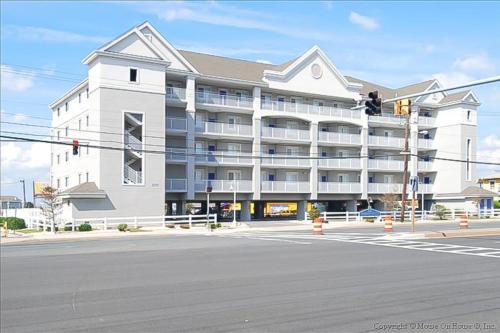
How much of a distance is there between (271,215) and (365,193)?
438 inches

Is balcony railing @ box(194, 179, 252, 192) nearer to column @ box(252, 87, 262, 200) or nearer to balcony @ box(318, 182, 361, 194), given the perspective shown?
column @ box(252, 87, 262, 200)

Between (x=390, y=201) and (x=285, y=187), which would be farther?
(x=390, y=201)

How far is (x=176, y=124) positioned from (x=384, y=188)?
2615 centimetres

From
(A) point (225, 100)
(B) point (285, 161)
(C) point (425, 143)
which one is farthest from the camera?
(C) point (425, 143)

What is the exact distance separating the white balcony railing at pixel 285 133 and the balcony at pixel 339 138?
1751mm

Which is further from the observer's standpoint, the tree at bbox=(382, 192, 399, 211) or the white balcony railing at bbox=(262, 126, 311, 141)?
the tree at bbox=(382, 192, 399, 211)

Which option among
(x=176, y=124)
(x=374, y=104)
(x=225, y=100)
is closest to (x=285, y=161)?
(x=225, y=100)

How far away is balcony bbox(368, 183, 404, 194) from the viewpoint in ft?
194

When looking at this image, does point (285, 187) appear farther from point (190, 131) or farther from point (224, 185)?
point (190, 131)

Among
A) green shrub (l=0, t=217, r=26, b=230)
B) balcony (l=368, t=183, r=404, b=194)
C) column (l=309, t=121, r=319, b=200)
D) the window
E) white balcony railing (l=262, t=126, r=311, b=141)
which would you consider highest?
the window

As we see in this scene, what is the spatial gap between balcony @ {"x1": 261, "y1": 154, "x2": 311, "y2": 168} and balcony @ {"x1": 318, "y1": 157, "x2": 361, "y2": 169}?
1887mm

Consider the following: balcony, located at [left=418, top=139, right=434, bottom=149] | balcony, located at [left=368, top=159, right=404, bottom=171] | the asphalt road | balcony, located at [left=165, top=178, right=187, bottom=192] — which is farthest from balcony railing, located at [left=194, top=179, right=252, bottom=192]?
the asphalt road

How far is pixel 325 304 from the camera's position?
946cm

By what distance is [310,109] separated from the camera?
55.0 metres
